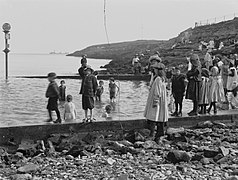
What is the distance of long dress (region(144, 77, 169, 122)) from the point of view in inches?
384

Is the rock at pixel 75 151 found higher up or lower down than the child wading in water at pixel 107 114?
lower down

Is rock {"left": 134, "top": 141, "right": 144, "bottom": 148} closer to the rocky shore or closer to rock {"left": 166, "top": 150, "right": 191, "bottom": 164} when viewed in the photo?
the rocky shore

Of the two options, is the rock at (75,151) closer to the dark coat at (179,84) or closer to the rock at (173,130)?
the rock at (173,130)

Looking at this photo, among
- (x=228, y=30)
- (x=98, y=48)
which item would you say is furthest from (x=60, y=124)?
(x=98, y=48)

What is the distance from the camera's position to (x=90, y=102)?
1120 centimetres

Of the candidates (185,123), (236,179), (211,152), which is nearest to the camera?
(236,179)

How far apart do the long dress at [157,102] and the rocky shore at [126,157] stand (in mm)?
598

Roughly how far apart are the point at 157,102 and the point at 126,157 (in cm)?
183

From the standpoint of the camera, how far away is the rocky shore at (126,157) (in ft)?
23.7

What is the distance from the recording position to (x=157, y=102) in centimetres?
978

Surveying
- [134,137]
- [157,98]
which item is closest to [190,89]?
[157,98]

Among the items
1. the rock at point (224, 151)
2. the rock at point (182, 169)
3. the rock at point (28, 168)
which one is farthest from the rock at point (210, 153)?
the rock at point (28, 168)

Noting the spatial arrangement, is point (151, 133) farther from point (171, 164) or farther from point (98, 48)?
point (98, 48)

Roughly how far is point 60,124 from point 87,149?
1816mm
